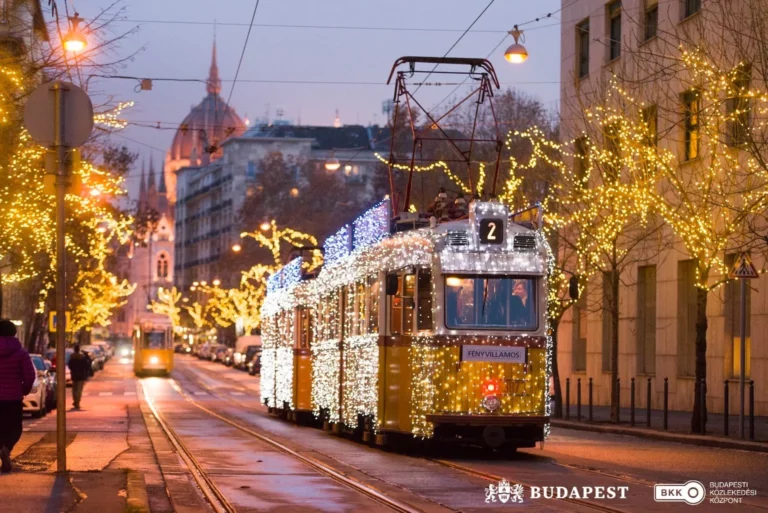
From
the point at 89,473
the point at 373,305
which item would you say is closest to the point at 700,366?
the point at 373,305

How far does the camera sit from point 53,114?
14.2 meters

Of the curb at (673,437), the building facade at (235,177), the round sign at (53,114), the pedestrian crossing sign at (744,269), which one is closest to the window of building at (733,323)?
the curb at (673,437)

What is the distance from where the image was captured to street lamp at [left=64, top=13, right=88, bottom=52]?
76.9 feet

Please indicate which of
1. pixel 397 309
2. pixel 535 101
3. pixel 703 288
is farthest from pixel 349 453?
pixel 535 101

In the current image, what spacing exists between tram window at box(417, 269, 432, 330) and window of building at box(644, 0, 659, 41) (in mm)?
18099

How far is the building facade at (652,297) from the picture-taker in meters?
31.3

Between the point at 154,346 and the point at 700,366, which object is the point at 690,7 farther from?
the point at 154,346

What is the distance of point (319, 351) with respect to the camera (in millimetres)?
26344

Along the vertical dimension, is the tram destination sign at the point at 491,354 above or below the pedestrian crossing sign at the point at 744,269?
below

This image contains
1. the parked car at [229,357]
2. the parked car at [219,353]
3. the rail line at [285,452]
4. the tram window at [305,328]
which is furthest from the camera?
the parked car at [219,353]

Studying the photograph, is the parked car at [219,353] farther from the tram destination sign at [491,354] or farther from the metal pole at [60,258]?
the metal pole at [60,258]

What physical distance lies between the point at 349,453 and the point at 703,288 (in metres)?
7.93

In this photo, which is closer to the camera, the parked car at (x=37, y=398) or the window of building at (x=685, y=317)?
the parked car at (x=37, y=398)

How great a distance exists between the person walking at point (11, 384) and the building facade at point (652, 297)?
15628 mm
